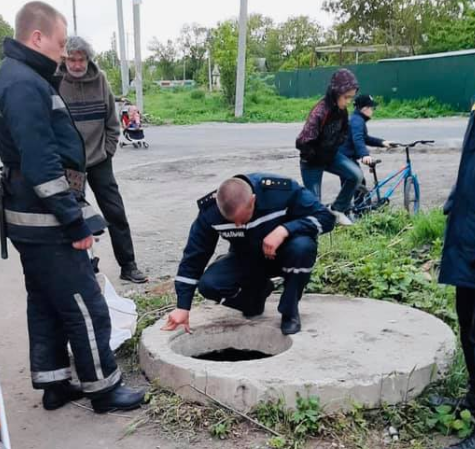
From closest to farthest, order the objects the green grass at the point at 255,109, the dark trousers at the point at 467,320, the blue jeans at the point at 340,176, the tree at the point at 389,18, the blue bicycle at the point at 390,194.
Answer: the dark trousers at the point at 467,320 → the blue jeans at the point at 340,176 → the blue bicycle at the point at 390,194 → the green grass at the point at 255,109 → the tree at the point at 389,18

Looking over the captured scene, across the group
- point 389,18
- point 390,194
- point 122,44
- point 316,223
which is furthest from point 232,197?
point 389,18

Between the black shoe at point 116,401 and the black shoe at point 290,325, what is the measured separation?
0.89 metres

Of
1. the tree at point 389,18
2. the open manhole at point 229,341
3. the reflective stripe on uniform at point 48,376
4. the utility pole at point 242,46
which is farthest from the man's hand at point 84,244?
the tree at point 389,18

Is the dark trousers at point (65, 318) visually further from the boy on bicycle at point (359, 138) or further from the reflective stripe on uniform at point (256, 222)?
the boy on bicycle at point (359, 138)

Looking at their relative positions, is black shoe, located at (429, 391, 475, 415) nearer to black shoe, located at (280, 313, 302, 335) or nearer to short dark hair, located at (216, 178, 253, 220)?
black shoe, located at (280, 313, 302, 335)

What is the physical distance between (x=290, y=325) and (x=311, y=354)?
355 mm

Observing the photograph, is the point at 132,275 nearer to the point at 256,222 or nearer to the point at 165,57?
the point at 256,222

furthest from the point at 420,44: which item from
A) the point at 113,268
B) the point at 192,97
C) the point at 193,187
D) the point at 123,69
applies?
the point at 113,268

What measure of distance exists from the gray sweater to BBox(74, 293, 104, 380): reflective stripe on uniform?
2.09 meters

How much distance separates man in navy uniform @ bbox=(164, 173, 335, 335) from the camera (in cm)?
381

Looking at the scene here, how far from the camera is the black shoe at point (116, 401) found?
138 inches

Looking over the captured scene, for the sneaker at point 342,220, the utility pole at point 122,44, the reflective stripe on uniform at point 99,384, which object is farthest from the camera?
the utility pole at point 122,44

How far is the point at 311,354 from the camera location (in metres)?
3.60

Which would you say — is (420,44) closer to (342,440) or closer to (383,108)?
(383,108)
